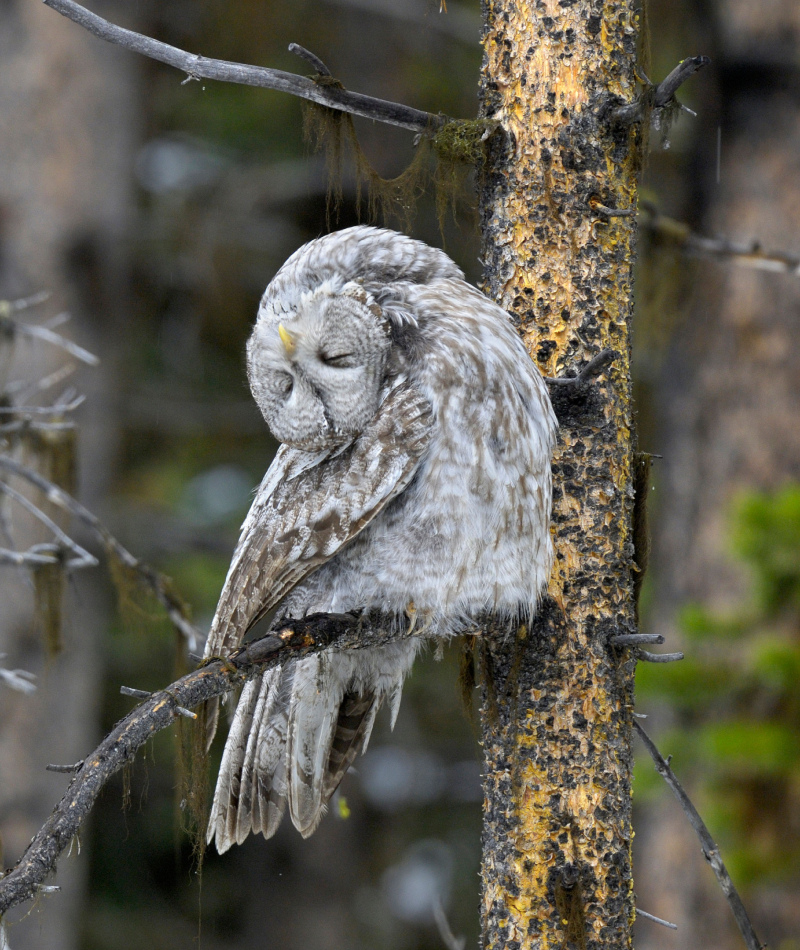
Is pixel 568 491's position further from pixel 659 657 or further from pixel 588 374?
pixel 659 657

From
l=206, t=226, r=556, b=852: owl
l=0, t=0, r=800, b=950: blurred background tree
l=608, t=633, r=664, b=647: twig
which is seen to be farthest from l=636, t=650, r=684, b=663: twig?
l=0, t=0, r=800, b=950: blurred background tree

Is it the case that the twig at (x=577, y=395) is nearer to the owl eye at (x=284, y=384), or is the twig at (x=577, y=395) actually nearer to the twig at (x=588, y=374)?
the twig at (x=588, y=374)

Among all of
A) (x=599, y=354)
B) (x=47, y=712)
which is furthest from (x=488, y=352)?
(x=47, y=712)

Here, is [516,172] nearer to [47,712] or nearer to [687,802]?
[687,802]

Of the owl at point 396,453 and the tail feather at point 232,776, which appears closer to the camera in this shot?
the owl at point 396,453

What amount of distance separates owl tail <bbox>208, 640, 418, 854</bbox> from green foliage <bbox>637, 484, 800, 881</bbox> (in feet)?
7.80

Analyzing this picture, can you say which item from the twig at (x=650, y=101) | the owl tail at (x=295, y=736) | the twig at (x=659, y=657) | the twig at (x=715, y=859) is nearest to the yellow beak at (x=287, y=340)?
the owl tail at (x=295, y=736)

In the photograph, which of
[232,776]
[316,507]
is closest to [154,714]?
[316,507]

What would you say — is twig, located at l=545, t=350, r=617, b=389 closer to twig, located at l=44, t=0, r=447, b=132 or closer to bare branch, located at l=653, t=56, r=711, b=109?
→ bare branch, located at l=653, t=56, r=711, b=109

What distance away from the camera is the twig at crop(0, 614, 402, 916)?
1.82 m

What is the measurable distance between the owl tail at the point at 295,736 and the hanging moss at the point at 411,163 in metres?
1.20

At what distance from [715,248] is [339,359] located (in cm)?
185

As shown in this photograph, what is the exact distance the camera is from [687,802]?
2664mm

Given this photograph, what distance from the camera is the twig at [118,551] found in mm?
3453
